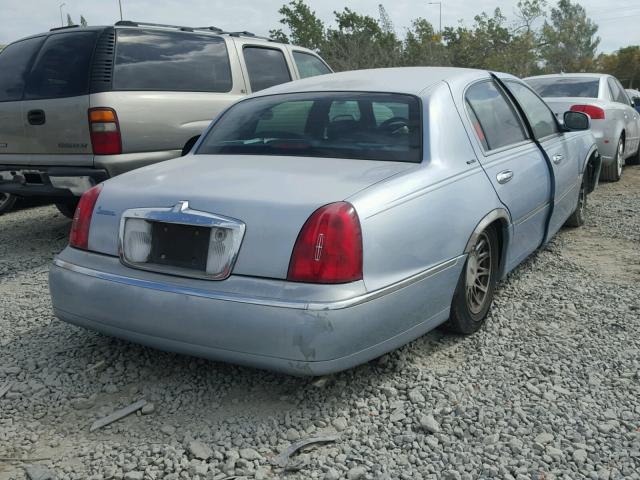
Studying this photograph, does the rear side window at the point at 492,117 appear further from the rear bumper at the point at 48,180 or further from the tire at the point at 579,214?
the rear bumper at the point at 48,180

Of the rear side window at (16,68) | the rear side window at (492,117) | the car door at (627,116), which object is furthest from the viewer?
the car door at (627,116)

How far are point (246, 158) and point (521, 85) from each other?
97.8 inches

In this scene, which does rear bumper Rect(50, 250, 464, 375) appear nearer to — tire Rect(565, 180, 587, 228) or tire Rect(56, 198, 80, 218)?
tire Rect(565, 180, 587, 228)

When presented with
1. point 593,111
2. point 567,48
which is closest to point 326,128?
point 593,111

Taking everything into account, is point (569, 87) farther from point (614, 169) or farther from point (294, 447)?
point (294, 447)

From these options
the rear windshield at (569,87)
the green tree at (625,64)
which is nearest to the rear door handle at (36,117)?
the rear windshield at (569,87)

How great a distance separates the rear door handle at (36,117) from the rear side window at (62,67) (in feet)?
0.46

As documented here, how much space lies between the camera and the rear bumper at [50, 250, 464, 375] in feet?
8.14

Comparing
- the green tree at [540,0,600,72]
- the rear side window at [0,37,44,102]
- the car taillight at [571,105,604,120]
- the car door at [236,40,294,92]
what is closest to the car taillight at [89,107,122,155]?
the rear side window at [0,37,44,102]

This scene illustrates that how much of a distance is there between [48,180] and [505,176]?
3669 millimetres

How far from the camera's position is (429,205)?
2.91 m

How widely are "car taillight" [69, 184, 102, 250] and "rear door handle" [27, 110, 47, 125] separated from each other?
2608mm

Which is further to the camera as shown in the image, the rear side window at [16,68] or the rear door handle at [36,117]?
the rear side window at [16,68]

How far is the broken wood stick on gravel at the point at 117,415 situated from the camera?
2.67 meters
